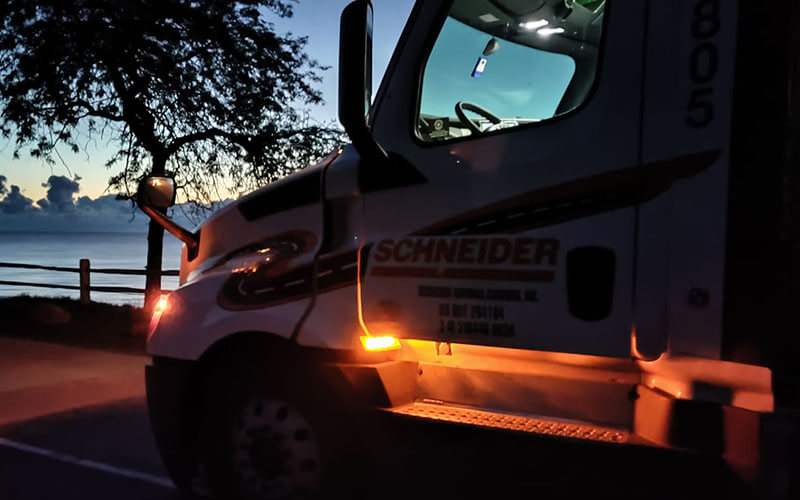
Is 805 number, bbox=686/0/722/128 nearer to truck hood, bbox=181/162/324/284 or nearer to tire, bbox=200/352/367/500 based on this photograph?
truck hood, bbox=181/162/324/284

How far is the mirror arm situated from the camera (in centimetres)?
432

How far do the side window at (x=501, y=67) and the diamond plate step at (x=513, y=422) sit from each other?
1.18 metres

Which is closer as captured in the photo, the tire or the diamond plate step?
the diamond plate step

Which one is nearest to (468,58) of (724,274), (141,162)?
(724,274)

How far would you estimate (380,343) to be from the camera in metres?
3.63

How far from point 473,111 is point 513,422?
139 cm

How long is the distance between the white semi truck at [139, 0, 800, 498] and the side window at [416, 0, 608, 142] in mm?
11

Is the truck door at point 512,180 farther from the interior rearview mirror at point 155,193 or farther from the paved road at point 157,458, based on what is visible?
the interior rearview mirror at point 155,193

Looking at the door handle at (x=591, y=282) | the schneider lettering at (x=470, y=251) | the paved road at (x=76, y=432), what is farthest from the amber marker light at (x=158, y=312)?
the door handle at (x=591, y=282)

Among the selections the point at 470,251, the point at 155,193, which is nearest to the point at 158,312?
the point at 155,193

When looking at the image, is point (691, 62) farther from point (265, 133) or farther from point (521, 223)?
point (265, 133)

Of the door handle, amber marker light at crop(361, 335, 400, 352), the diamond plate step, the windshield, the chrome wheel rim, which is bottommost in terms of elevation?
the chrome wheel rim

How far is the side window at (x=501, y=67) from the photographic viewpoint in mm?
3611

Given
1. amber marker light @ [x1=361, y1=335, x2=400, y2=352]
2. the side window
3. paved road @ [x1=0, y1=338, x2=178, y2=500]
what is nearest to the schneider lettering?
amber marker light @ [x1=361, y1=335, x2=400, y2=352]
